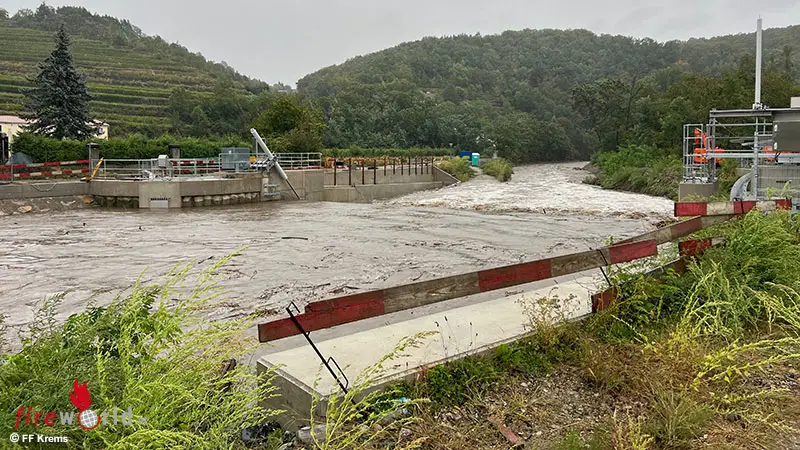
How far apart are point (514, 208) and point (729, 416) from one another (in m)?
23.0

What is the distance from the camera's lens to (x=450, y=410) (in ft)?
14.2

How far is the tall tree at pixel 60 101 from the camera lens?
3753cm

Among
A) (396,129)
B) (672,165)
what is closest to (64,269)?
(672,165)

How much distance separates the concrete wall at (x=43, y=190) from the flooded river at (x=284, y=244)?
136 cm

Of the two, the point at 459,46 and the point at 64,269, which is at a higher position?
the point at 459,46

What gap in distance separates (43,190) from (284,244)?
1364 cm

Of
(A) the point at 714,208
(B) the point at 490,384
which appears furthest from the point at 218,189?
(B) the point at 490,384

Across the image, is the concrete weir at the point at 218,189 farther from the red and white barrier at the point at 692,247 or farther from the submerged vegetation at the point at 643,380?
the submerged vegetation at the point at 643,380

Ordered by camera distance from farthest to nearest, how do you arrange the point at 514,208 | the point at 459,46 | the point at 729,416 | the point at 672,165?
the point at 459,46
the point at 672,165
the point at 514,208
the point at 729,416

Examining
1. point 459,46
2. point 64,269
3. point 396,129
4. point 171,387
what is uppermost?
point 459,46

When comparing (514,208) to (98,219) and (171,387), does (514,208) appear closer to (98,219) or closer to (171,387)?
(98,219)

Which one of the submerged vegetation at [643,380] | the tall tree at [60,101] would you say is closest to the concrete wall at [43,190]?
the tall tree at [60,101]

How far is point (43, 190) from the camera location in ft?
78.8

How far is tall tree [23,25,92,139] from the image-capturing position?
3753cm
